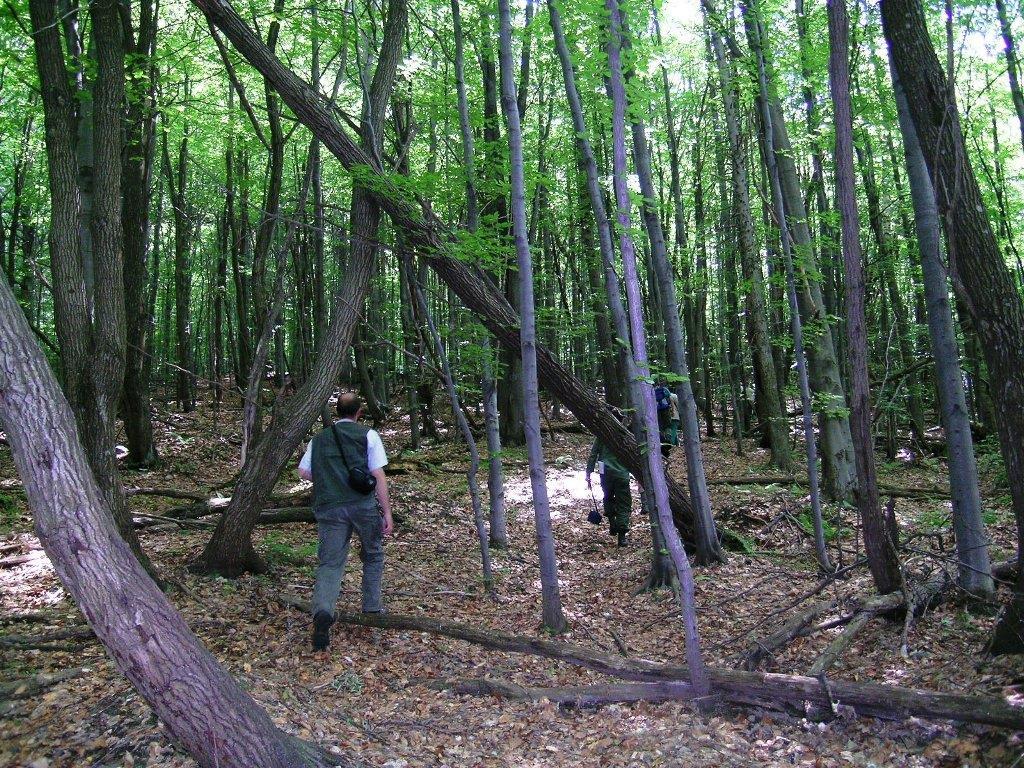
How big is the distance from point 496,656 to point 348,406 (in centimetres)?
246

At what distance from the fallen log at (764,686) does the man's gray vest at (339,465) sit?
1112mm

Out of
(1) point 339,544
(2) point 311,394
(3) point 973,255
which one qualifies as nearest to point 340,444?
(1) point 339,544

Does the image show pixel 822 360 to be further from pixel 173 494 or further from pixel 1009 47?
pixel 173 494

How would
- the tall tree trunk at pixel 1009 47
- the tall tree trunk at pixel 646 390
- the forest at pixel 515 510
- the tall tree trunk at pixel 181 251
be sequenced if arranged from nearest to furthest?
the forest at pixel 515 510, the tall tree trunk at pixel 646 390, the tall tree trunk at pixel 1009 47, the tall tree trunk at pixel 181 251

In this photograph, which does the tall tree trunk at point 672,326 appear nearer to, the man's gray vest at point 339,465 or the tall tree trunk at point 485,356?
the tall tree trunk at point 485,356

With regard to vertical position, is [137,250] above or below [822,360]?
above

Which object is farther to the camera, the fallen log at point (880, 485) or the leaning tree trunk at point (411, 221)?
the fallen log at point (880, 485)

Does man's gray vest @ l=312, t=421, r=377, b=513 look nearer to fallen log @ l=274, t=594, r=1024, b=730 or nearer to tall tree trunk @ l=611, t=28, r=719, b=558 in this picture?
fallen log @ l=274, t=594, r=1024, b=730

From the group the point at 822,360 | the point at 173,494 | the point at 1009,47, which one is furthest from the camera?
the point at 1009,47

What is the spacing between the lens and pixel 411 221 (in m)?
7.45

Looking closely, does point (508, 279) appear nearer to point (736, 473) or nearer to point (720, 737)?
point (736, 473)

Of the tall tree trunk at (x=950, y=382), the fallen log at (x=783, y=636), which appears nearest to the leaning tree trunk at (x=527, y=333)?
the fallen log at (x=783, y=636)

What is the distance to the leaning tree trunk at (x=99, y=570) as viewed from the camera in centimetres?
290

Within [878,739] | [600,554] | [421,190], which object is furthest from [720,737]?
[421,190]
